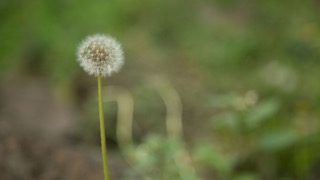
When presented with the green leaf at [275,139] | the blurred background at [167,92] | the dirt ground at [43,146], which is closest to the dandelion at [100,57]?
the blurred background at [167,92]

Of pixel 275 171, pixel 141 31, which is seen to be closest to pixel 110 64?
pixel 275 171

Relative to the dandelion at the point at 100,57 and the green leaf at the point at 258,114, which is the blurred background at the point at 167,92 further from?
the dandelion at the point at 100,57

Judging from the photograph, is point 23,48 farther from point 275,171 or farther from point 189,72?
point 275,171

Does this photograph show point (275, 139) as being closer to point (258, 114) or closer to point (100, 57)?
point (258, 114)

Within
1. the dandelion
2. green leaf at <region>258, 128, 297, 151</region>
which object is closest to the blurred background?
green leaf at <region>258, 128, 297, 151</region>

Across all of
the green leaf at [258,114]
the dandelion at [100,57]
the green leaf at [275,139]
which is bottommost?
the green leaf at [275,139]

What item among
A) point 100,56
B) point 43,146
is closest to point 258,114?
point 43,146

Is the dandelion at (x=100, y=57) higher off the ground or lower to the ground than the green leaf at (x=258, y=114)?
higher
